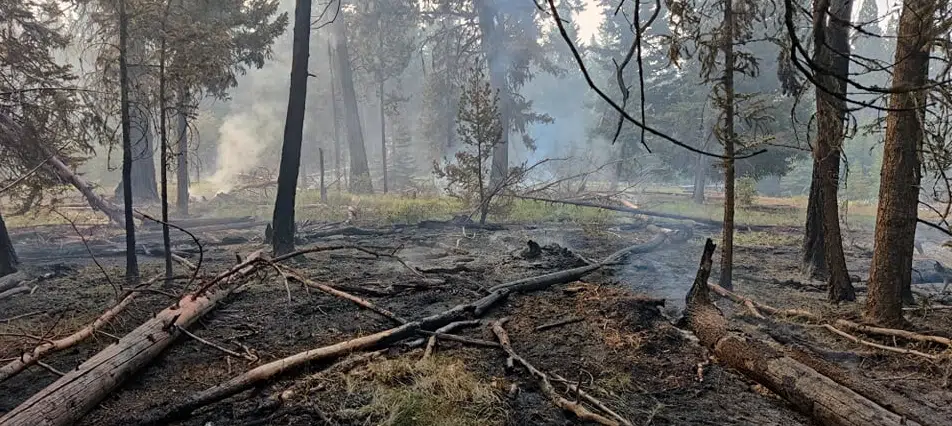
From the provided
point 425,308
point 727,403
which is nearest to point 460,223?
point 425,308

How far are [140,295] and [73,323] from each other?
38.0 inches

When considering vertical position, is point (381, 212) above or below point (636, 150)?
below

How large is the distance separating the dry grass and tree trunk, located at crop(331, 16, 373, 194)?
22155 millimetres

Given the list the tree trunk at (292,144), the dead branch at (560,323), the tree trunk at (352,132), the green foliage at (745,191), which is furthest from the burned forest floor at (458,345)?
the tree trunk at (352,132)

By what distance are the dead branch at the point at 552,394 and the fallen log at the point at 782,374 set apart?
1.43 metres

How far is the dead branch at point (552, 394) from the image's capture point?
3.51m

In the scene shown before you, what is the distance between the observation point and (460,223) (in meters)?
14.6

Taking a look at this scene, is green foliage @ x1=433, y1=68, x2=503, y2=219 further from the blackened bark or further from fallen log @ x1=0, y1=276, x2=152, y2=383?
the blackened bark

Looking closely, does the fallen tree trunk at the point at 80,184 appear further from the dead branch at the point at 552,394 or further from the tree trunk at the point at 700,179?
the tree trunk at the point at 700,179

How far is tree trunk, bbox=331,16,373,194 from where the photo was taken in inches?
1026

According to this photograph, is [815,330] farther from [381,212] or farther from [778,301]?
[381,212]

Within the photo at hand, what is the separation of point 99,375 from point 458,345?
9.65ft

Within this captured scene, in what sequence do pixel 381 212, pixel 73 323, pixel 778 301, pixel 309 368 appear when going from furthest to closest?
pixel 381 212 < pixel 778 301 < pixel 73 323 < pixel 309 368

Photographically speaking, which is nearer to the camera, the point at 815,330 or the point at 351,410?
the point at 351,410
